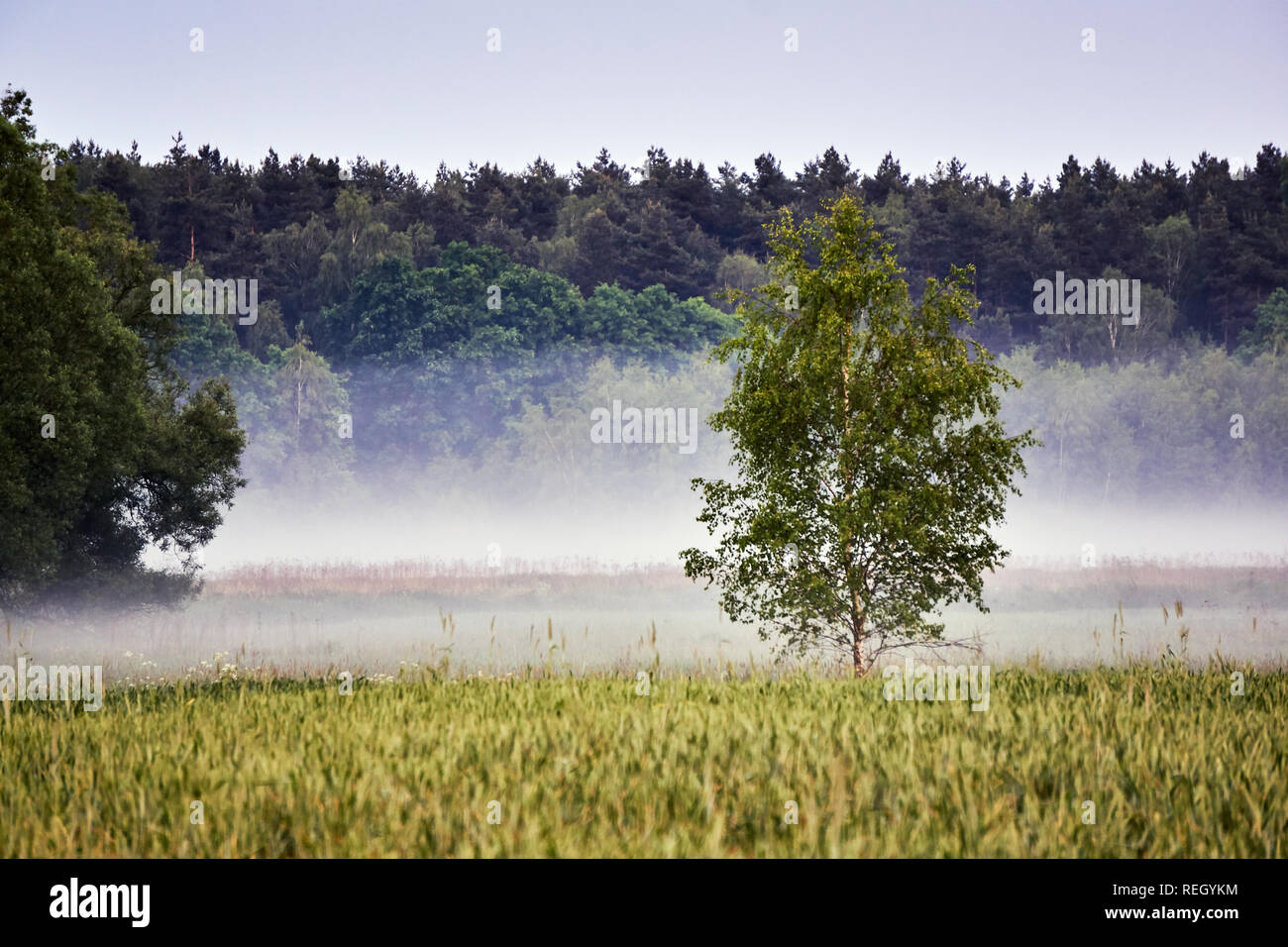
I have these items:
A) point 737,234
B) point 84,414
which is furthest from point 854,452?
A: point 737,234

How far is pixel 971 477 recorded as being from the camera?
18219 millimetres

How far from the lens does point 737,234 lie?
9706cm

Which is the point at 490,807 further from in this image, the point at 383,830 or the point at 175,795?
the point at 175,795

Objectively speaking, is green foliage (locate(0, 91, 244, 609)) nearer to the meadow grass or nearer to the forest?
the meadow grass

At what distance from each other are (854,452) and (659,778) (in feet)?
36.5

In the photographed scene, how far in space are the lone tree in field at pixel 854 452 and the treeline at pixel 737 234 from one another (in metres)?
67.8

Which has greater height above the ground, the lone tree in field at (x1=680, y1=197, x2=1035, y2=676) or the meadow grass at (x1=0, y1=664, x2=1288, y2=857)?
the lone tree in field at (x1=680, y1=197, x2=1035, y2=676)

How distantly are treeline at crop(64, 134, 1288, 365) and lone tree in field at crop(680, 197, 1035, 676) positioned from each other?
223 ft

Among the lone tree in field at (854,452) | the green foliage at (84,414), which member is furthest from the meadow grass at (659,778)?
the green foliage at (84,414)

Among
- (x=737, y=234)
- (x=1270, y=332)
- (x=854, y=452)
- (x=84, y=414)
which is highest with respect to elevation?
(x=737, y=234)

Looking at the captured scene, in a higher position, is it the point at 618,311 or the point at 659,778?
the point at 618,311

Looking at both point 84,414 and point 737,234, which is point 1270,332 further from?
point 84,414

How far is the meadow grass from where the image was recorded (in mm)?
7023

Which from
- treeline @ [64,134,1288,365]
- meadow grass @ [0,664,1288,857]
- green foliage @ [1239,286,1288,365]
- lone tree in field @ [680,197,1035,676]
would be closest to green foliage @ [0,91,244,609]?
meadow grass @ [0,664,1288,857]
